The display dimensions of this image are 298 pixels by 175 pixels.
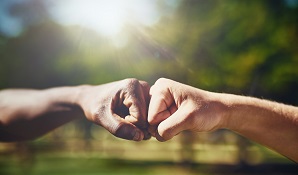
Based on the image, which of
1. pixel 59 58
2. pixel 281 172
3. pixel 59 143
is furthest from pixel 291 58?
pixel 59 143

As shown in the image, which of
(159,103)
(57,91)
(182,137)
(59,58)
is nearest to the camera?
(159,103)

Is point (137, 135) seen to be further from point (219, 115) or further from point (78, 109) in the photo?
point (78, 109)

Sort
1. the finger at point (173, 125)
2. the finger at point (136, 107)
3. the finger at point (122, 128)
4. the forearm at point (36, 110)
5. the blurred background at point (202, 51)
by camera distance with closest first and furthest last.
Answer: the finger at point (173, 125) < the finger at point (122, 128) < the finger at point (136, 107) < the forearm at point (36, 110) < the blurred background at point (202, 51)

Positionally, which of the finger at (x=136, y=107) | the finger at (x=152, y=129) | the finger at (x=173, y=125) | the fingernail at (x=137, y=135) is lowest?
the fingernail at (x=137, y=135)

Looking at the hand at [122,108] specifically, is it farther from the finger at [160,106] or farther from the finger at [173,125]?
the finger at [173,125]

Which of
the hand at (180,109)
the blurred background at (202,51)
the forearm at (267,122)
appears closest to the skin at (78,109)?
the hand at (180,109)

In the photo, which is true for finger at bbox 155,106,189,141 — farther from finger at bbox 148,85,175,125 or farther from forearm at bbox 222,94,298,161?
forearm at bbox 222,94,298,161

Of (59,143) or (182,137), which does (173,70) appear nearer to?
(182,137)
